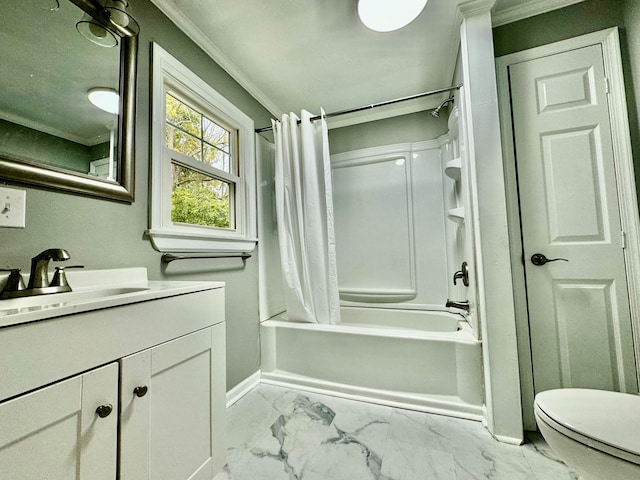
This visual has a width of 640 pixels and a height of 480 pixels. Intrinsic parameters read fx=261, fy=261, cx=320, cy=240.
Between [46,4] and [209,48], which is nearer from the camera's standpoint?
[46,4]

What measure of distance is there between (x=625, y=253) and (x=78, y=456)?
2211mm

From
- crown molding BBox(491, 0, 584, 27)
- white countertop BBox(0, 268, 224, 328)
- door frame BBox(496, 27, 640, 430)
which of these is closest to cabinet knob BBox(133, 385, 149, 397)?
white countertop BBox(0, 268, 224, 328)

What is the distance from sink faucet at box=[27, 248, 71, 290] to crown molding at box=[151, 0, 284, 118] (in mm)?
1367

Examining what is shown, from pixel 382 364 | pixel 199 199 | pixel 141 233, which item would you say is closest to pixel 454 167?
pixel 382 364

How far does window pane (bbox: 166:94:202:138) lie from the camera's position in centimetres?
153

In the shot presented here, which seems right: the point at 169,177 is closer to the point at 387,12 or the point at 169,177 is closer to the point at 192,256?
the point at 192,256

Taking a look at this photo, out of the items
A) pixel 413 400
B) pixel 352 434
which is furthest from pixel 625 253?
pixel 352 434

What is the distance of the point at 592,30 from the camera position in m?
1.36

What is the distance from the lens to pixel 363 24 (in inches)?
60.0

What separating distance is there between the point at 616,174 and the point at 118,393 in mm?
2231

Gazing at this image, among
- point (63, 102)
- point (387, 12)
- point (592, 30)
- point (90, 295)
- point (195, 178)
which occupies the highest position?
point (387, 12)

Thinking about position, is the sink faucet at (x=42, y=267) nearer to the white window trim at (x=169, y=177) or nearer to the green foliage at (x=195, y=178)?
the white window trim at (x=169, y=177)

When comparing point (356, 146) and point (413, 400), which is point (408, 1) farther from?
point (413, 400)

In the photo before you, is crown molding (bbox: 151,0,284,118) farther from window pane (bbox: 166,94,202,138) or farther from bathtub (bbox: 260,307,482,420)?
bathtub (bbox: 260,307,482,420)
